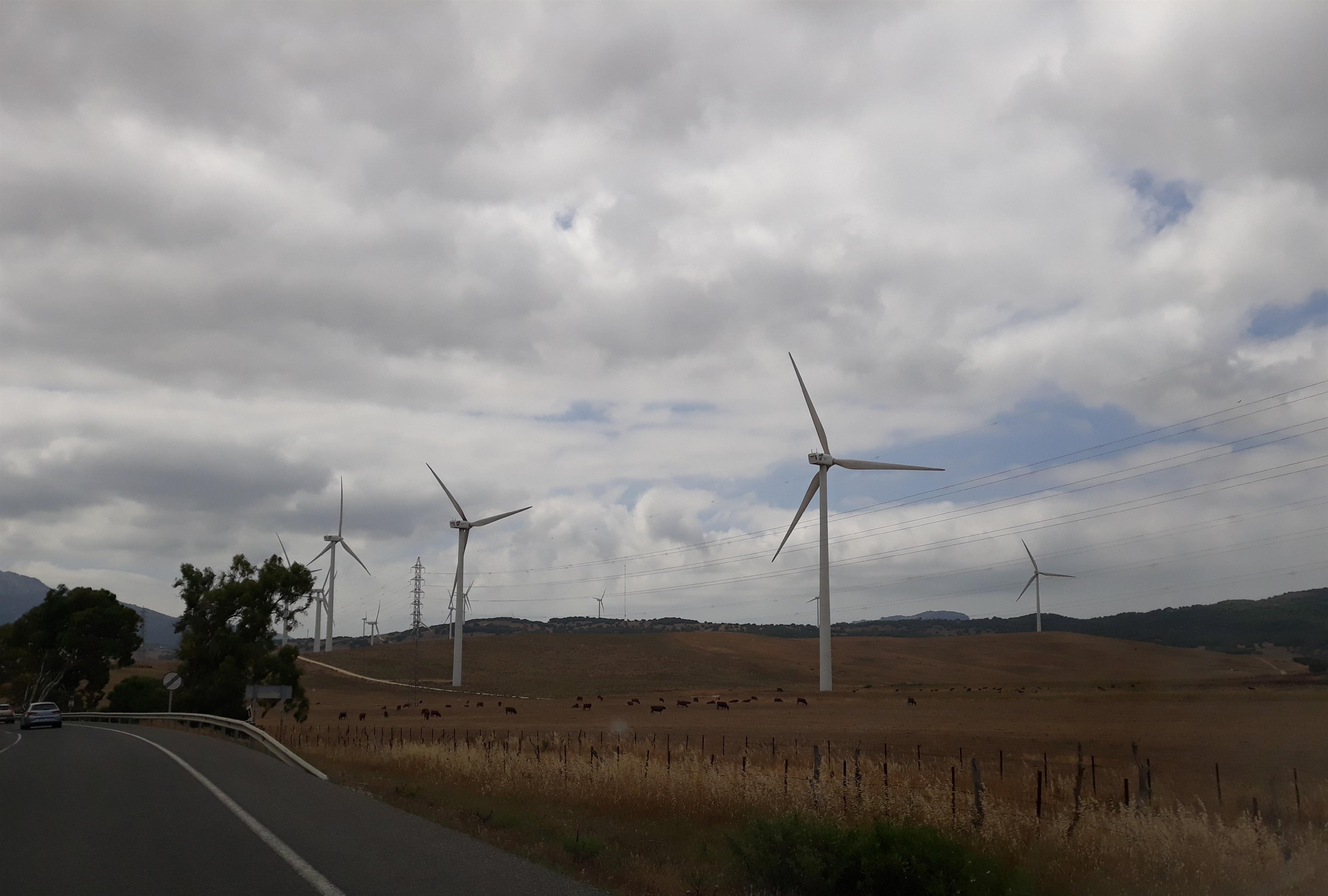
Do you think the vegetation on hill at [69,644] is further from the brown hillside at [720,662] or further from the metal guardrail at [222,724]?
the brown hillside at [720,662]

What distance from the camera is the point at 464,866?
37.3 ft

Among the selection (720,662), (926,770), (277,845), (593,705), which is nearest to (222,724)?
(926,770)

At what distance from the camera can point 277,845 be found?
12633 millimetres

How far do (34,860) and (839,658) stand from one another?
14422 cm

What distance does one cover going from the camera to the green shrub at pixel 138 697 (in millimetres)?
80688

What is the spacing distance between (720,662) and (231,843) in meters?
141

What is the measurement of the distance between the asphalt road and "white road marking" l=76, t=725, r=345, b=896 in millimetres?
28

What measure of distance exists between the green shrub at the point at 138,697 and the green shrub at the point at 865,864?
262 ft

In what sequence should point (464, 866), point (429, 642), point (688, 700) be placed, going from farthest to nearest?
point (429, 642)
point (688, 700)
point (464, 866)

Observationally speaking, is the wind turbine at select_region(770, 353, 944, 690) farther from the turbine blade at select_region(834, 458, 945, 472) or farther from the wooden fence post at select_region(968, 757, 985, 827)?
the wooden fence post at select_region(968, 757, 985, 827)

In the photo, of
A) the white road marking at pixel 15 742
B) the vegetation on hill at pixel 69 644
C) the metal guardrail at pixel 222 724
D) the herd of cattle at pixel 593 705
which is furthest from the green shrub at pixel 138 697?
the white road marking at pixel 15 742

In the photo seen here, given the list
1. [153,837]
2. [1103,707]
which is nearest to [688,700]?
[1103,707]

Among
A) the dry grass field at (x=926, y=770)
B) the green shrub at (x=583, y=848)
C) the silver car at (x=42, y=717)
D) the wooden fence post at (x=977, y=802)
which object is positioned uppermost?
the wooden fence post at (x=977, y=802)

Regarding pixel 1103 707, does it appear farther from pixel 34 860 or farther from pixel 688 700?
pixel 34 860
